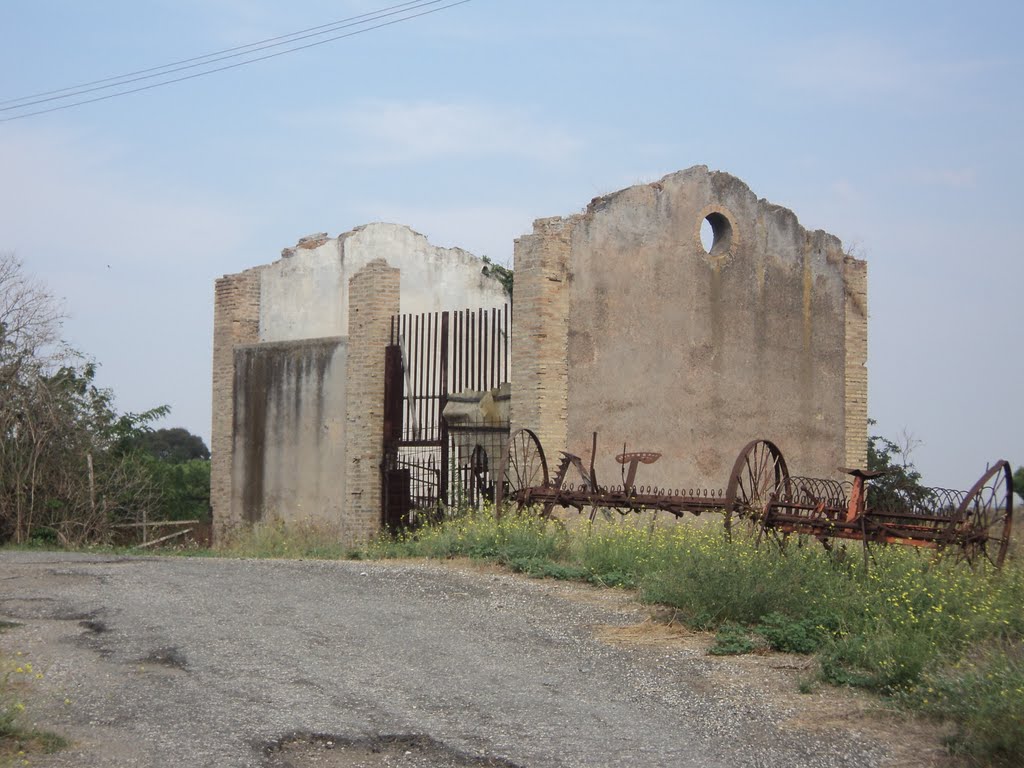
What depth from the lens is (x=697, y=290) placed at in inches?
744

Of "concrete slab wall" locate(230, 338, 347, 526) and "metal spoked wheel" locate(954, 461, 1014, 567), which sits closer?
"metal spoked wheel" locate(954, 461, 1014, 567)

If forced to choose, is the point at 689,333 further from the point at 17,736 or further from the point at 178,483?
the point at 178,483

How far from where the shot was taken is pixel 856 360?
21.1 m

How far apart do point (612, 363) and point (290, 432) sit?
619cm

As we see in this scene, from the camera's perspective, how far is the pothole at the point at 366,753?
610 centimetres

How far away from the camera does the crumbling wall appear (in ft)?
56.4

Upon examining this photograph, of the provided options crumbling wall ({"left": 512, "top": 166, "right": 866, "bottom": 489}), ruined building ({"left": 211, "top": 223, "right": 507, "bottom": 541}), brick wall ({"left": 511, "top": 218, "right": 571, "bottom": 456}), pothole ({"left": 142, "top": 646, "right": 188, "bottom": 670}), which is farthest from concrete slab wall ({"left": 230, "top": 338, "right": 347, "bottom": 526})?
pothole ({"left": 142, "top": 646, "right": 188, "bottom": 670})

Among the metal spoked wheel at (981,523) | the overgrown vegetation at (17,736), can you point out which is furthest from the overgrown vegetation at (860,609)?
the overgrown vegetation at (17,736)

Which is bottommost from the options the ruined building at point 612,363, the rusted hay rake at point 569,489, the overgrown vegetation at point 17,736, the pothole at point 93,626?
the overgrown vegetation at point 17,736

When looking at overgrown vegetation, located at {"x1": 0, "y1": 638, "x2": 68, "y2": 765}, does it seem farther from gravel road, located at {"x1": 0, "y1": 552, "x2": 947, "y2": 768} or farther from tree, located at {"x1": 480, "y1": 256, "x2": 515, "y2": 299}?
tree, located at {"x1": 480, "y1": 256, "x2": 515, "y2": 299}

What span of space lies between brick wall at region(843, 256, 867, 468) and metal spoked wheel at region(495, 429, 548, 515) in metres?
7.00

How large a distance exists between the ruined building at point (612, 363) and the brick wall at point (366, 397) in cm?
3

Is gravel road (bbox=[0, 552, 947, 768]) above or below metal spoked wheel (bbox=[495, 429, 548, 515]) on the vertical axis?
below

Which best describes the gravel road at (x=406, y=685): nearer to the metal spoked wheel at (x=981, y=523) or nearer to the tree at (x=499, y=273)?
the metal spoked wheel at (x=981, y=523)
